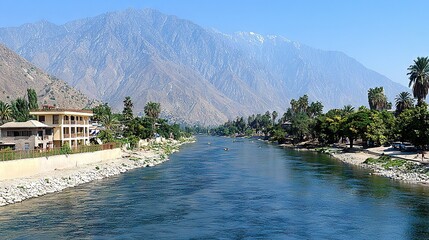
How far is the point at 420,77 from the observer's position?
12056cm

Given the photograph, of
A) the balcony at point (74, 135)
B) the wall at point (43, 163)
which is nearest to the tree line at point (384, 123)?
the wall at point (43, 163)

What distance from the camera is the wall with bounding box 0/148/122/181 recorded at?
6303cm

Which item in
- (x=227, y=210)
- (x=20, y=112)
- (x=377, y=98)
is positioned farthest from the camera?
(x=377, y=98)

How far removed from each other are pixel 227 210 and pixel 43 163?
34893mm

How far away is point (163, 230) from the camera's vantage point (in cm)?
4294

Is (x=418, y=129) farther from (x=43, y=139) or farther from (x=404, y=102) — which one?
(x=43, y=139)

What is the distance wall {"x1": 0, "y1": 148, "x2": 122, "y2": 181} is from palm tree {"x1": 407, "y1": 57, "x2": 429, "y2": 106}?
78667mm

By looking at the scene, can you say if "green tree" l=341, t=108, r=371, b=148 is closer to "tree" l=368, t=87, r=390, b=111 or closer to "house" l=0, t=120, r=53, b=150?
"tree" l=368, t=87, r=390, b=111

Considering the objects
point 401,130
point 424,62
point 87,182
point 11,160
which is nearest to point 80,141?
point 87,182

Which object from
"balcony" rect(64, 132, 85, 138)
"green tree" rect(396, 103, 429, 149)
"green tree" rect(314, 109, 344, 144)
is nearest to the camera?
"green tree" rect(396, 103, 429, 149)

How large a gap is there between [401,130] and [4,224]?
86951 mm

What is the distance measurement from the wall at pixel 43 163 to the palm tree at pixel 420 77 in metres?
78.7

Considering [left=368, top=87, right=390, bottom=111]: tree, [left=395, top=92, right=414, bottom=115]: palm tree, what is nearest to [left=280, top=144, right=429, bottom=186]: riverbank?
[left=395, top=92, right=414, bottom=115]: palm tree

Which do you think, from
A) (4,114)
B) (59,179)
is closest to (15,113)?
(4,114)
